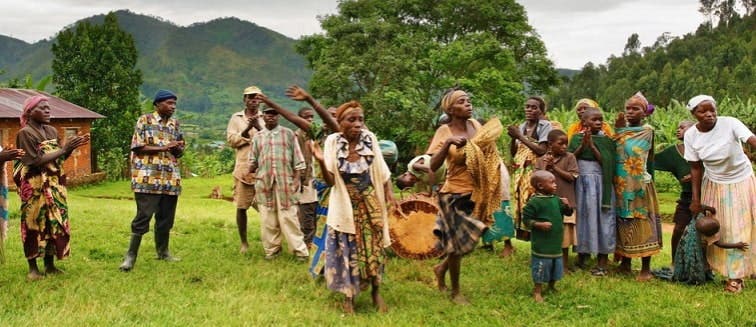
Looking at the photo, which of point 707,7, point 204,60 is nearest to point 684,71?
point 707,7

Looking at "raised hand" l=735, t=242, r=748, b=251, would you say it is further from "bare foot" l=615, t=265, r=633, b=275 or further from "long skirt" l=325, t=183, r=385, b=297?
"long skirt" l=325, t=183, r=385, b=297

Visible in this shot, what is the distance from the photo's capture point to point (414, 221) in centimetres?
721

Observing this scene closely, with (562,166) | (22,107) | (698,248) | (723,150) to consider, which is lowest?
(698,248)

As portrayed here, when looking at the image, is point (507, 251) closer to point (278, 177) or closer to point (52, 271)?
point (278, 177)

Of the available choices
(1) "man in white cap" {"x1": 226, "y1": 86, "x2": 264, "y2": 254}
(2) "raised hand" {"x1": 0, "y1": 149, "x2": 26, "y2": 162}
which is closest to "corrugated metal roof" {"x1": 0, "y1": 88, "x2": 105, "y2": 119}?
(1) "man in white cap" {"x1": 226, "y1": 86, "x2": 264, "y2": 254}

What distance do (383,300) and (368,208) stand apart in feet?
2.87

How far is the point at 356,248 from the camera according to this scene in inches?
205

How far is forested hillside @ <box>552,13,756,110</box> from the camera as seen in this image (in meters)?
48.5

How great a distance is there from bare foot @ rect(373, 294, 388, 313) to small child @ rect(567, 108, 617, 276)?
2.42 meters

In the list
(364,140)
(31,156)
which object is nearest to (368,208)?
(364,140)

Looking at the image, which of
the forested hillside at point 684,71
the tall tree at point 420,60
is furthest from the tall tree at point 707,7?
the tall tree at point 420,60

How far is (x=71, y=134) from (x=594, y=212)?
23.4 metres

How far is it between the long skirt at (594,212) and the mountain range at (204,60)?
78100 mm

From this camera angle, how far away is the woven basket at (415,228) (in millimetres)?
7121
